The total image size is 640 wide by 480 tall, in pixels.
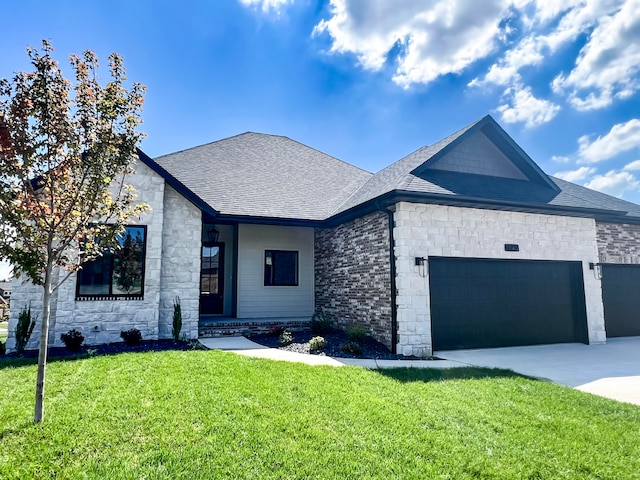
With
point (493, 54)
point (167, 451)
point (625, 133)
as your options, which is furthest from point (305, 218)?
point (625, 133)

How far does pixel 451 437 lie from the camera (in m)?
4.02

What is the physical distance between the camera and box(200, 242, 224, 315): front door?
1332 cm

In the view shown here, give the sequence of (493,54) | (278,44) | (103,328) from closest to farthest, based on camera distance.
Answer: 1. (103,328)
2. (278,44)
3. (493,54)

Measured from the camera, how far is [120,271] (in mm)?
9406

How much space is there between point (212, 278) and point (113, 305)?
448 cm

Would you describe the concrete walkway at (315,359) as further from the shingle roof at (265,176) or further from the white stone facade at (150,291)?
the shingle roof at (265,176)

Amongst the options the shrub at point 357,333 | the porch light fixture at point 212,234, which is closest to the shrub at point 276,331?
the shrub at point 357,333

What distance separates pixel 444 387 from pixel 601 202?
1127 centimetres

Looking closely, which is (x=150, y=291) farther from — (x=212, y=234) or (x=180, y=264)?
(x=212, y=234)

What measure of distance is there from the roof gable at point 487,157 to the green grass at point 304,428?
708cm

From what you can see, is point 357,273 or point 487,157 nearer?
point 357,273

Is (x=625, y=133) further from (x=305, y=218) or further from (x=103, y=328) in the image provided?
(x=103, y=328)

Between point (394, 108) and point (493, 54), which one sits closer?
point (493, 54)

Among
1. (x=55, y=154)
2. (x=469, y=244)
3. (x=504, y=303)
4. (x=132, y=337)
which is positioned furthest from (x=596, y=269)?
(x=55, y=154)
